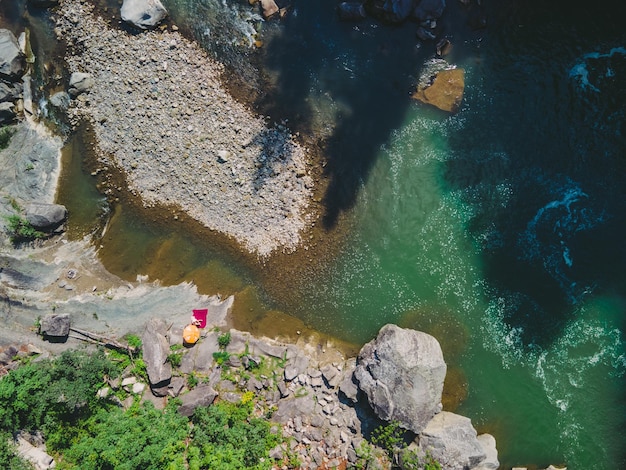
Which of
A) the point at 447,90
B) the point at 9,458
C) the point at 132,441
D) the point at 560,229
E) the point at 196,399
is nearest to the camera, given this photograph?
the point at 132,441

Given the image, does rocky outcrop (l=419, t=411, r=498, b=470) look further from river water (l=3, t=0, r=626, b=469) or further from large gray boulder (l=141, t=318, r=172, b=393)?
large gray boulder (l=141, t=318, r=172, b=393)

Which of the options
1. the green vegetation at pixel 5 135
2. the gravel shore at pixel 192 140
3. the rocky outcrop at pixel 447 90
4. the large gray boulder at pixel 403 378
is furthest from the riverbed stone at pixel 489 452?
the green vegetation at pixel 5 135

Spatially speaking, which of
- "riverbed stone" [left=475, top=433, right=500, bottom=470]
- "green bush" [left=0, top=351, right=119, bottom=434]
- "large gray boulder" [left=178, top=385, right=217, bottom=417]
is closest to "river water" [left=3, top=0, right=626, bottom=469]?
"riverbed stone" [left=475, top=433, right=500, bottom=470]

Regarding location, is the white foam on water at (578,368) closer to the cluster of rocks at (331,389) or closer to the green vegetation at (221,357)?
the cluster of rocks at (331,389)

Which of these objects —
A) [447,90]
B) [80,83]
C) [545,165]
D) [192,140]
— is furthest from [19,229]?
[545,165]

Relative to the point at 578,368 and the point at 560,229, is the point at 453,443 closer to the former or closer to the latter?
the point at 578,368

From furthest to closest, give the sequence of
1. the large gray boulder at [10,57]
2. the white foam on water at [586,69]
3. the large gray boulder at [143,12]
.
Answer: the large gray boulder at [10,57] → the large gray boulder at [143,12] → the white foam on water at [586,69]
